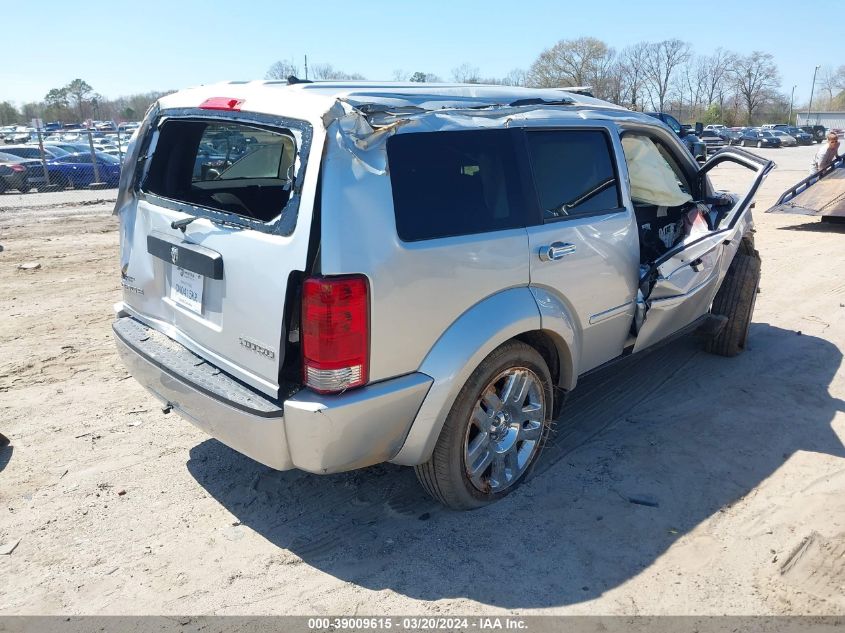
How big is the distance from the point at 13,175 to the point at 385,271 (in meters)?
20.0

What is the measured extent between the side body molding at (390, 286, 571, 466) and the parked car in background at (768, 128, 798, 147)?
2241 inches

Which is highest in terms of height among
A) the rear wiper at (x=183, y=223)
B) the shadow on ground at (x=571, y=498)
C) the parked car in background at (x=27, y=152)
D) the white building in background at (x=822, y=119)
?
the white building in background at (x=822, y=119)

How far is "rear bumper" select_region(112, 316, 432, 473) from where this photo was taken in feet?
8.89

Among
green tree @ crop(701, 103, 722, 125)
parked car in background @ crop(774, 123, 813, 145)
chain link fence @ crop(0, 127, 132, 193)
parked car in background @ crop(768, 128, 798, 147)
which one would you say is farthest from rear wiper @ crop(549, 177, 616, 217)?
green tree @ crop(701, 103, 722, 125)

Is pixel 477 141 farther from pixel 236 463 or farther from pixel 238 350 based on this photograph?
pixel 236 463

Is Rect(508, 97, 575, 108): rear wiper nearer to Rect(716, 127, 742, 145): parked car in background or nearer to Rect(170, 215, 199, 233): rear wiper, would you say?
Rect(170, 215, 199, 233): rear wiper

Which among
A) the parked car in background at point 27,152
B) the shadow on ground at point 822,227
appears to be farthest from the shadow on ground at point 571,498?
the parked car in background at point 27,152

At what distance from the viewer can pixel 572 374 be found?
378 centimetres

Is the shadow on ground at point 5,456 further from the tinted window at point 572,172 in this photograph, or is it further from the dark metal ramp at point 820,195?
the dark metal ramp at point 820,195

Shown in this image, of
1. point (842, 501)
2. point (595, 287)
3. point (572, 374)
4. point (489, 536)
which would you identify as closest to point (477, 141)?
point (595, 287)

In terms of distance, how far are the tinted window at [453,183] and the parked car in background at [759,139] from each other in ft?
182

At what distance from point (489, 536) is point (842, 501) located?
192 centimetres

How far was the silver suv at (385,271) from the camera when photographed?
2.69 meters

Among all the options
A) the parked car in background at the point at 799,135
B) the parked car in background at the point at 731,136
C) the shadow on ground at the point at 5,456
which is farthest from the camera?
the parked car in background at the point at 799,135
